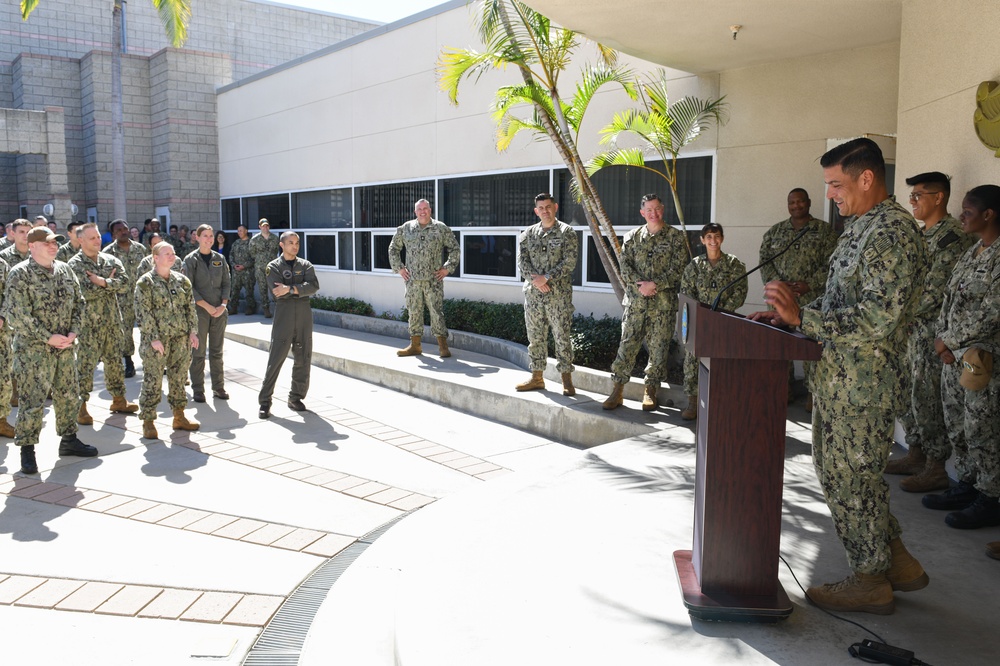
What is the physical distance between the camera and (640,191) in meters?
9.25

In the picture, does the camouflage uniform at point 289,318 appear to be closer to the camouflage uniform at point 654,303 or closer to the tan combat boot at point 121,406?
the tan combat boot at point 121,406

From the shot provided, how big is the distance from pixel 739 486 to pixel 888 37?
18.1 ft

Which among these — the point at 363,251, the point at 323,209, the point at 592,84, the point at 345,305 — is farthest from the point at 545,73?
the point at 323,209

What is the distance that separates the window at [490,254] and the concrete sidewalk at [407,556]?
14.7 ft

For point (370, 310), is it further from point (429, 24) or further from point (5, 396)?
point (5, 396)

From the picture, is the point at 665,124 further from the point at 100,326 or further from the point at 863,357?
the point at 100,326

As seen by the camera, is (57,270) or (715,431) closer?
(715,431)

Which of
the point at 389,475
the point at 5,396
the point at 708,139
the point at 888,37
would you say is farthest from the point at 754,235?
the point at 5,396

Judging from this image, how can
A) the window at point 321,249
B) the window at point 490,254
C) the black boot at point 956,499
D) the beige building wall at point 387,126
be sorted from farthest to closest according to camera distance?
the window at point 321,249, the window at point 490,254, the beige building wall at point 387,126, the black boot at point 956,499

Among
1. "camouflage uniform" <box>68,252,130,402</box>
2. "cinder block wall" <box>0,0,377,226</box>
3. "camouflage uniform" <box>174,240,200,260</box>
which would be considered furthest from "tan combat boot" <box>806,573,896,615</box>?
"cinder block wall" <box>0,0,377,226</box>

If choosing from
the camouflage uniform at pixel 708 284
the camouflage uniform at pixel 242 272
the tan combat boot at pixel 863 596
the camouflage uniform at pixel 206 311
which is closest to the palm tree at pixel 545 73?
the camouflage uniform at pixel 708 284

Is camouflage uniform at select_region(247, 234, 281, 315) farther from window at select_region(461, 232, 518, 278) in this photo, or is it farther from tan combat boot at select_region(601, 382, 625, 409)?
tan combat boot at select_region(601, 382, 625, 409)

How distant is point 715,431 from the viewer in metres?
3.04

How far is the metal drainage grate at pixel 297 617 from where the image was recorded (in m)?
3.35
